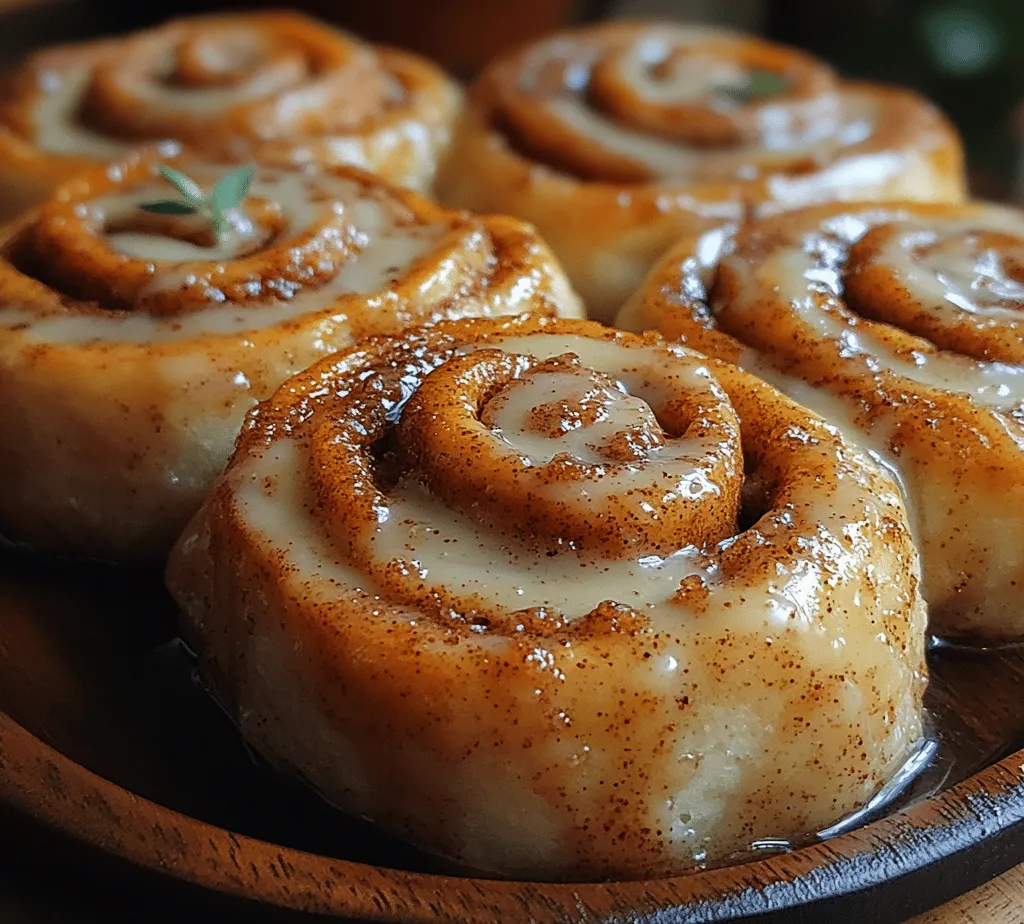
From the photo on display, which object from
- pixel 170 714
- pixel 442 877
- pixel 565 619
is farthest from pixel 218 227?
pixel 442 877

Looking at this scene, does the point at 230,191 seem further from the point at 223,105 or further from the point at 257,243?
the point at 223,105

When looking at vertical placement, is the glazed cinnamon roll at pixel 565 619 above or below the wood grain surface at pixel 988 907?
above

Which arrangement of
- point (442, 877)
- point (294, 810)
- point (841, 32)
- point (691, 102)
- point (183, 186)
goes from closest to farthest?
point (442, 877), point (294, 810), point (183, 186), point (691, 102), point (841, 32)

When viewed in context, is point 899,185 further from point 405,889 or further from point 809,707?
point 405,889

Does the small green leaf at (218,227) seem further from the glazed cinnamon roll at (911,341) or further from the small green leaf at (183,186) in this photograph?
the glazed cinnamon roll at (911,341)

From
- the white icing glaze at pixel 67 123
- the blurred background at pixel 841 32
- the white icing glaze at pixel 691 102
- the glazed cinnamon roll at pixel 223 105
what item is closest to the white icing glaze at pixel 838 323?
the white icing glaze at pixel 691 102

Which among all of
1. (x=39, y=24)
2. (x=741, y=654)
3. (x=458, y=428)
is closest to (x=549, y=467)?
(x=458, y=428)
